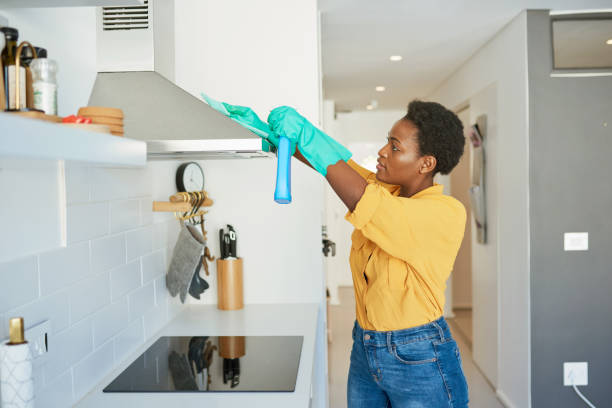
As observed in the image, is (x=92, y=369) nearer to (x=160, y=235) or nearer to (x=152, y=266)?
(x=152, y=266)

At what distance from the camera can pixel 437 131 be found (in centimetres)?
146

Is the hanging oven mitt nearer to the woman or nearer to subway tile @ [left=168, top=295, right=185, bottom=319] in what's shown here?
subway tile @ [left=168, top=295, right=185, bottom=319]

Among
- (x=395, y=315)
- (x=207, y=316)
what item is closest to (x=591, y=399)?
(x=395, y=315)

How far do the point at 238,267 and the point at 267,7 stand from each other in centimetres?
109

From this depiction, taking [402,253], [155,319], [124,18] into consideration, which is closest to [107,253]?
[155,319]

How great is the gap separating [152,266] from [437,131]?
1119 millimetres

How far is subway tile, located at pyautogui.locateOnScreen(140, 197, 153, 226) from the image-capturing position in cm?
180

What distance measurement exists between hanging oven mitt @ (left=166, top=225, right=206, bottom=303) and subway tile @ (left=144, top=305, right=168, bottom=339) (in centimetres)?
8

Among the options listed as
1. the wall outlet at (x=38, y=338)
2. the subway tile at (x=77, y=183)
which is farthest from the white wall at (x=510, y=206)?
the wall outlet at (x=38, y=338)

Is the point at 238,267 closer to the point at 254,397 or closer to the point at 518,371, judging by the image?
the point at 254,397

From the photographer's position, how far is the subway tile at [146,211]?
1.80 m

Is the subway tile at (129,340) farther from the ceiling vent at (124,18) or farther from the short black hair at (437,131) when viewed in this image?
the short black hair at (437,131)

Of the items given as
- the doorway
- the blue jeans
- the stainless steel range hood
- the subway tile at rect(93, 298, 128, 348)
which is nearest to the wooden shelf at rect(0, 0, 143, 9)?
the stainless steel range hood

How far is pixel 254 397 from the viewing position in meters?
1.25
